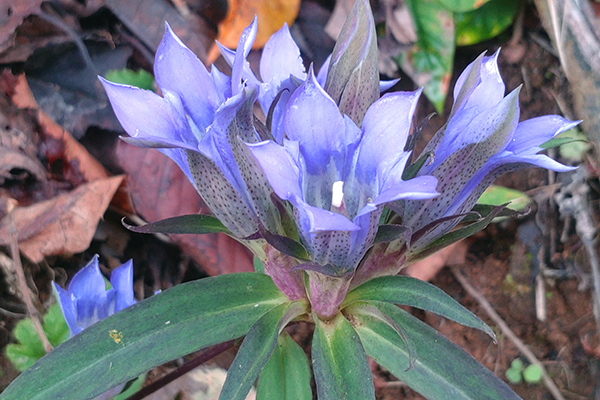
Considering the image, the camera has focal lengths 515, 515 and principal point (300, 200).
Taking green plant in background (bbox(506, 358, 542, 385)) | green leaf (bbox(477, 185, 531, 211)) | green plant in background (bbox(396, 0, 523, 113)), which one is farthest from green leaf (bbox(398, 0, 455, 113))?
green plant in background (bbox(506, 358, 542, 385))

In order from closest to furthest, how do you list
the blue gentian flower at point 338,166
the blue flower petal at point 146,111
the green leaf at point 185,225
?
the blue gentian flower at point 338,166, the blue flower petal at point 146,111, the green leaf at point 185,225

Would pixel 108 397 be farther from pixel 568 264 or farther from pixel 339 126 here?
pixel 568 264

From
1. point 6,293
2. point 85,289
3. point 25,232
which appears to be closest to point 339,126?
point 85,289

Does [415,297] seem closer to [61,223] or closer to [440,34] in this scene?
[61,223]

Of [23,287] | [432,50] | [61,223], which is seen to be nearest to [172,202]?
[61,223]

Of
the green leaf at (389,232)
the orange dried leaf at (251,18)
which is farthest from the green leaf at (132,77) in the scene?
the green leaf at (389,232)

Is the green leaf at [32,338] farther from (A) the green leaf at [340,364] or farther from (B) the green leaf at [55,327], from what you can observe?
(A) the green leaf at [340,364]
